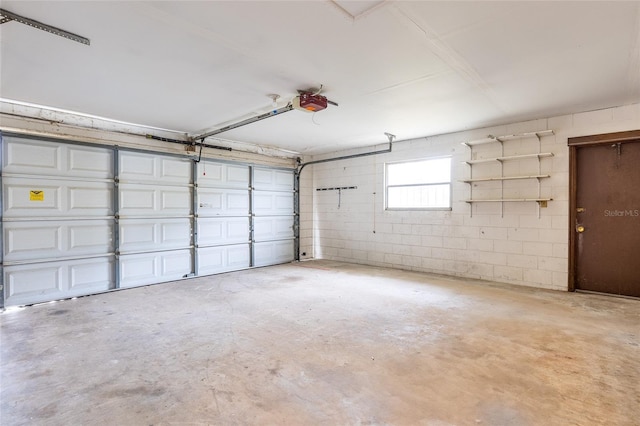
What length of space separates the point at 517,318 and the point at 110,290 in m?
5.47

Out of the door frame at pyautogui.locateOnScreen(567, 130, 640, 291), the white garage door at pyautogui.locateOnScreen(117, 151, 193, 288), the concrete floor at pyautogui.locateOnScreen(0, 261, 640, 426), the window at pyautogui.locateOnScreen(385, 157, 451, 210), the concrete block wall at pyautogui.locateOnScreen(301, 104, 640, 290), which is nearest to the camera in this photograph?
the concrete floor at pyautogui.locateOnScreen(0, 261, 640, 426)

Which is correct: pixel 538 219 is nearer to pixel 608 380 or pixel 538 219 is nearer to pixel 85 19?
pixel 608 380

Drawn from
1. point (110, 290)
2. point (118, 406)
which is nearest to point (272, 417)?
point (118, 406)

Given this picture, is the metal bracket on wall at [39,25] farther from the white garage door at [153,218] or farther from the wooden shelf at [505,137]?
the wooden shelf at [505,137]

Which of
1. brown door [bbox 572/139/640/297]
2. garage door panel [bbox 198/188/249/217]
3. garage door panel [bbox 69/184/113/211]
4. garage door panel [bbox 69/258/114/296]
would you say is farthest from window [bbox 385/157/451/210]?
garage door panel [bbox 69/258/114/296]

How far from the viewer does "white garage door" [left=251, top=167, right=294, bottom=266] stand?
686cm

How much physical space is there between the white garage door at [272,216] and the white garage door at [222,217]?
229 millimetres

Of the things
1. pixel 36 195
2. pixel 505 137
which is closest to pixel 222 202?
pixel 36 195

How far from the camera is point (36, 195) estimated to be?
4.21 m

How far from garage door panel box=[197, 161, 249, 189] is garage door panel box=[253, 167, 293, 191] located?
253mm

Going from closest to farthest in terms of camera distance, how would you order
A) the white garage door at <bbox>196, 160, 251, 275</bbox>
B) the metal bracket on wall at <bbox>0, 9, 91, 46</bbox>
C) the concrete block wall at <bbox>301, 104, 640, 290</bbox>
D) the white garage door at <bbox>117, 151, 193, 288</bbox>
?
the metal bracket on wall at <bbox>0, 9, 91, 46</bbox>
the concrete block wall at <bbox>301, 104, 640, 290</bbox>
the white garage door at <bbox>117, 151, 193, 288</bbox>
the white garage door at <bbox>196, 160, 251, 275</bbox>

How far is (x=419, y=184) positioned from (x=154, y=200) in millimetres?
4787

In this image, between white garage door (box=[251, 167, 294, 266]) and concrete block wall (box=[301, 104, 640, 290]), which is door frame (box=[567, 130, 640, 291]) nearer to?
concrete block wall (box=[301, 104, 640, 290])

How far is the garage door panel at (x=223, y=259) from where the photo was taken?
Answer: 5988 mm
